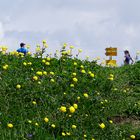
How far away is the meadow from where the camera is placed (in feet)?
23.8

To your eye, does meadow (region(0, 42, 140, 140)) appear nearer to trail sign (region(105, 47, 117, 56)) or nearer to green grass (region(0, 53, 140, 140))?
green grass (region(0, 53, 140, 140))

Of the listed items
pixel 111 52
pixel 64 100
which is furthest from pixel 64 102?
pixel 111 52

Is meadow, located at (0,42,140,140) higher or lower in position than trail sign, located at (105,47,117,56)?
lower

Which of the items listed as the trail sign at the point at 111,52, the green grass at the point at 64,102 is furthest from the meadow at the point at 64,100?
the trail sign at the point at 111,52

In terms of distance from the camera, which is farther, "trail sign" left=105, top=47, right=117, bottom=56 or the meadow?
"trail sign" left=105, top=47, right=117, bottom=56

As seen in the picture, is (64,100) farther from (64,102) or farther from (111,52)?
(111,52)

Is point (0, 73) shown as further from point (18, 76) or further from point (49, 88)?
point (49, 88)

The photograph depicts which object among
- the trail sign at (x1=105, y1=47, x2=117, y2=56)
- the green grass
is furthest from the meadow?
the trail sign at (x1=105, y1=47, x2=117, y2=56)

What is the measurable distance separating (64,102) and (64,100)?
0.08m

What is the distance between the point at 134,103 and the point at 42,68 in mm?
2026

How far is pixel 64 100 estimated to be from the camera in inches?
342

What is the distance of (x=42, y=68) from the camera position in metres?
10.2

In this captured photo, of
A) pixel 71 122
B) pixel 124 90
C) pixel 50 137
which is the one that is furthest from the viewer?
pixel 124 90

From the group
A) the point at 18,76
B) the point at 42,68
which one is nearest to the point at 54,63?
the point at 42,68
